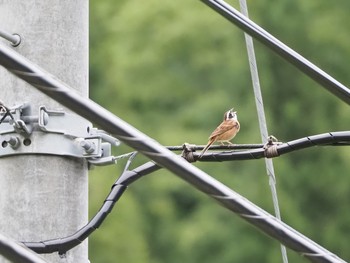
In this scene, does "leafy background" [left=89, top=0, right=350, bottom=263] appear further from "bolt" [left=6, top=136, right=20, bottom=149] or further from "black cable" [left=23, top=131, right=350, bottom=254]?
"bolt" [left=6, top=136, right=20, bottom=149]

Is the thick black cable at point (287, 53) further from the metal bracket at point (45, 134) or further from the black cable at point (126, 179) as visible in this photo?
the metal bracket at point (45, 134)

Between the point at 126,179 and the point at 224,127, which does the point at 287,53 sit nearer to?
the point at 126,179

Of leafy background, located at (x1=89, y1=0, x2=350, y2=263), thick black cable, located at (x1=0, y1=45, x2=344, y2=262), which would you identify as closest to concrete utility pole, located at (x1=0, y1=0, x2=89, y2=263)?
thick black cable, located at (x1=0, y1=45, x2=344, y2=262)

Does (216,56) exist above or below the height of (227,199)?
above

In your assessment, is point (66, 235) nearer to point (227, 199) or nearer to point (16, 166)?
point (16, 166)

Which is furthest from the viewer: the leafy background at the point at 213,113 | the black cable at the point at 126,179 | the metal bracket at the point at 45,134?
the leafy background at the point at 213,113

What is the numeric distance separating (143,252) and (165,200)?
2.52m

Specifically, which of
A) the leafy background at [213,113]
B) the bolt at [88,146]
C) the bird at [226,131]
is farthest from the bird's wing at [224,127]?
the leafy background at [213,113]

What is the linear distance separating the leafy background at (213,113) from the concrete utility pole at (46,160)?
52.7 feet

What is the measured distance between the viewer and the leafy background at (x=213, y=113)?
23297 millimetres

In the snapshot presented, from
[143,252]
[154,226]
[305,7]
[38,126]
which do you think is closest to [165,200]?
[154,226]

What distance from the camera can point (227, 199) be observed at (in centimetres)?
371

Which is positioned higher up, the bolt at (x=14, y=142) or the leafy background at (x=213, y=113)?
the leafy background at (x=213, y=113)

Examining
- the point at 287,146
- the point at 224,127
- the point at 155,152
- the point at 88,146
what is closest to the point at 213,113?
the point at 224,127
